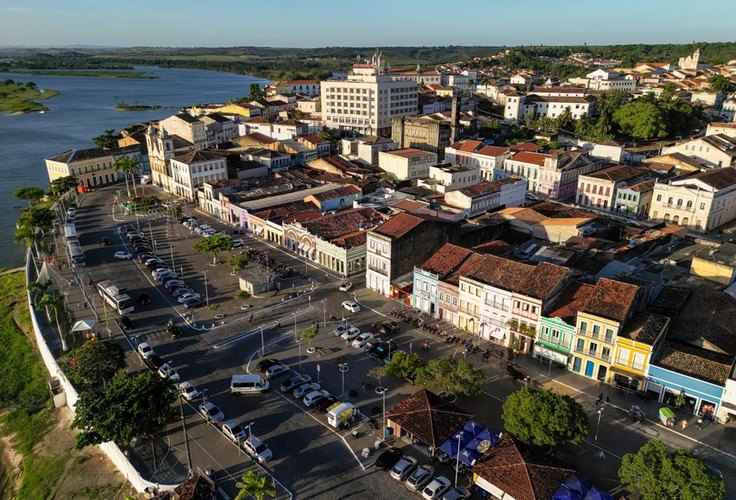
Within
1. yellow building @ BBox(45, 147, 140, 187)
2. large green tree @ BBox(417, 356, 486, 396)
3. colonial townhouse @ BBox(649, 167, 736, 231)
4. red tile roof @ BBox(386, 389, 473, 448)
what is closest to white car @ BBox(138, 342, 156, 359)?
red tile roof @ BBox(386, 389, 473, 448)

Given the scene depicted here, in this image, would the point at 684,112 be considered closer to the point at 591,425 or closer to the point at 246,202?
the point at 246,202

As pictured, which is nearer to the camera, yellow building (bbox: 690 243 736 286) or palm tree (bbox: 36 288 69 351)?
palm tree (bbox: 36 288 69 351)

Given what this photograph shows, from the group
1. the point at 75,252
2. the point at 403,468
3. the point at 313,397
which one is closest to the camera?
the point at 403,468

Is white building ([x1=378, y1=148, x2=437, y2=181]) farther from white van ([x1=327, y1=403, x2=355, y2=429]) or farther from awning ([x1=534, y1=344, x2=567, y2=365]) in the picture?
white van ([x1=327, y1=403, x2=355, y2=429])

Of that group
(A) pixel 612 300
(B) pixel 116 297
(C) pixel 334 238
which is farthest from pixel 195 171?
(A) pixel 612 300

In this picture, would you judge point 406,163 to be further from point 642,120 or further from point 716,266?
point 642,120
